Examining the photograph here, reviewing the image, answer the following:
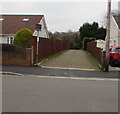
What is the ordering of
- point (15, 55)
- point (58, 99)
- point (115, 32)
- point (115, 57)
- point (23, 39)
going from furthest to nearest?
point (115, 32) < point (23, 39) < point (115, 57) < point (15, 55) < point (58, 99)

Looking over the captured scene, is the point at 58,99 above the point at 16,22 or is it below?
below

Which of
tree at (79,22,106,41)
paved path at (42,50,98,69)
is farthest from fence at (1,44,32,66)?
tree at (79,22,106,41)

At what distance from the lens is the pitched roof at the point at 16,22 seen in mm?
26850

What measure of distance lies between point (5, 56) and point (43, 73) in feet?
13.6

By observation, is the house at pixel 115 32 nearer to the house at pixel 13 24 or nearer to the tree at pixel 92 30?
the house at pixel 13 24

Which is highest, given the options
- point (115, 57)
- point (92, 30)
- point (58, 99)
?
point (92, 30)

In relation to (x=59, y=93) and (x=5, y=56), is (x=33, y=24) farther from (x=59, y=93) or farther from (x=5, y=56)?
(x=59, y=93)

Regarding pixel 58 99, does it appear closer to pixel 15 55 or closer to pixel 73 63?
pixel 15 55

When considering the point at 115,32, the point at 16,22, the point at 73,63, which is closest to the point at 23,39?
the point at 73,63

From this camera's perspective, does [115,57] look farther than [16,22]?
No

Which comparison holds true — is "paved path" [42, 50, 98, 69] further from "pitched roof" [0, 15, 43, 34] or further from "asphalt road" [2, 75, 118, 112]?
"pitched roof" [0, 15, 43, 34]

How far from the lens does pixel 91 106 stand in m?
5.45

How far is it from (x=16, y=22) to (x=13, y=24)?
0.79m

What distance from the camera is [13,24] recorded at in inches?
1099
